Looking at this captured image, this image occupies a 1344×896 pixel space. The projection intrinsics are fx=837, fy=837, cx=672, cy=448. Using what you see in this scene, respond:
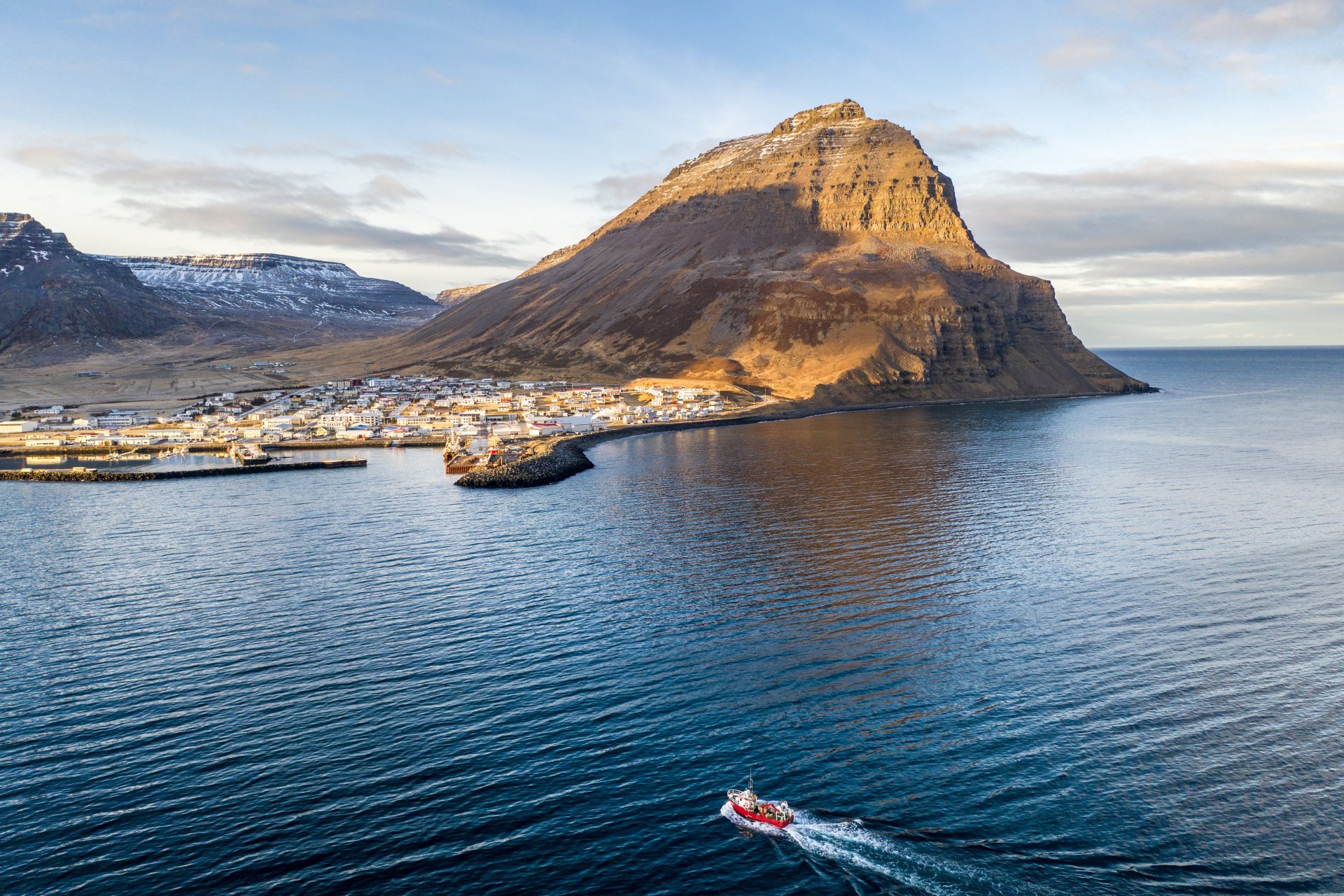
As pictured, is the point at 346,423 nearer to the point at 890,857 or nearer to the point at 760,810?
the point at 760,810

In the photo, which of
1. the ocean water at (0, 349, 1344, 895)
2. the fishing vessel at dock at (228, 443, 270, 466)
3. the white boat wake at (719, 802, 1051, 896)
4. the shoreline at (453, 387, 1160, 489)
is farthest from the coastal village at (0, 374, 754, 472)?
the white boat wake at (719, 802, 1051, 896)

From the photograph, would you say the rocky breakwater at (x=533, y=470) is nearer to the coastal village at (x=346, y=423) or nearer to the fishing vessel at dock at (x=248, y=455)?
the coastal village at (x=346, y=423)

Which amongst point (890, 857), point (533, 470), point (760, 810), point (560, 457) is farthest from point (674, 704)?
point (560, 457)

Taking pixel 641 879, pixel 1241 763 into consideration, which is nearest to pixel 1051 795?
pixel 1241 763

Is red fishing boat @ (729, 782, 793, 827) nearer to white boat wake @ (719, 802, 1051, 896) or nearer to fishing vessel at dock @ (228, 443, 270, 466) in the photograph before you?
white boat wake @ (719, 802, 1051, 896)

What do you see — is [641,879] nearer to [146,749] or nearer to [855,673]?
[855,673]

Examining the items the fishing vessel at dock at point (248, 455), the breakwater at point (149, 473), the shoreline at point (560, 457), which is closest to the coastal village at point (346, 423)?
the fishing vessel at dock at point (248, 455)
